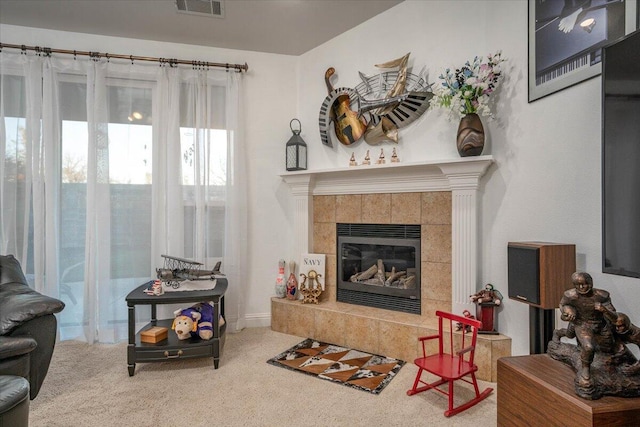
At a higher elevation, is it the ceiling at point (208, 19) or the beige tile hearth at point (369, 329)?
the ceiling at point (208, 19)

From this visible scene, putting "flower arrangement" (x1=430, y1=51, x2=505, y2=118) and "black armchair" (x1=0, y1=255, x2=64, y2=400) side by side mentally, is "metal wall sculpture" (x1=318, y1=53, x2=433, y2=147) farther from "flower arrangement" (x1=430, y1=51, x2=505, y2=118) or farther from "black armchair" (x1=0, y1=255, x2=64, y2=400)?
"black armchair" (x1=0, y1=255, x2=64, y2=400)

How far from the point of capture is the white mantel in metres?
2.49

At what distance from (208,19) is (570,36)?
8.61 ft

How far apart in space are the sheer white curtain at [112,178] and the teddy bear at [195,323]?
639 mm

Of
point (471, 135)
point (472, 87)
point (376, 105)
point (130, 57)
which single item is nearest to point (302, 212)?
point (376, 105)

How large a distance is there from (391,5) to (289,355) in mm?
2942

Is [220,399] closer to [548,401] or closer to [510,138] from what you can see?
[548,401]

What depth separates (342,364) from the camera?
102 inches

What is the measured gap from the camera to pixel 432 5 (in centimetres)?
271

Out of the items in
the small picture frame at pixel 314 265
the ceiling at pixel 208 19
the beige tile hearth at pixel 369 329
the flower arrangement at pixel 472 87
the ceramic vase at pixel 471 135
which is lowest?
the beige tile hearth at pixel 369 329

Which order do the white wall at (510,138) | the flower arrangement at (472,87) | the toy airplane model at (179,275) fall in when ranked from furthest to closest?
the toy airplane model at (179,275) → the flower arrangement at (472,87) → the white wall at (510,138)

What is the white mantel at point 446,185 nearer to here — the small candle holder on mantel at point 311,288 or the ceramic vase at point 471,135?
the ceramic vase at point 471,135

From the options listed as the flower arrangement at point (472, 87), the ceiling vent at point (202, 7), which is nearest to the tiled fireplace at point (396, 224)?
the flower arrangement at point (472, 87)

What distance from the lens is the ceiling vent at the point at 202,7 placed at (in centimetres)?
275
